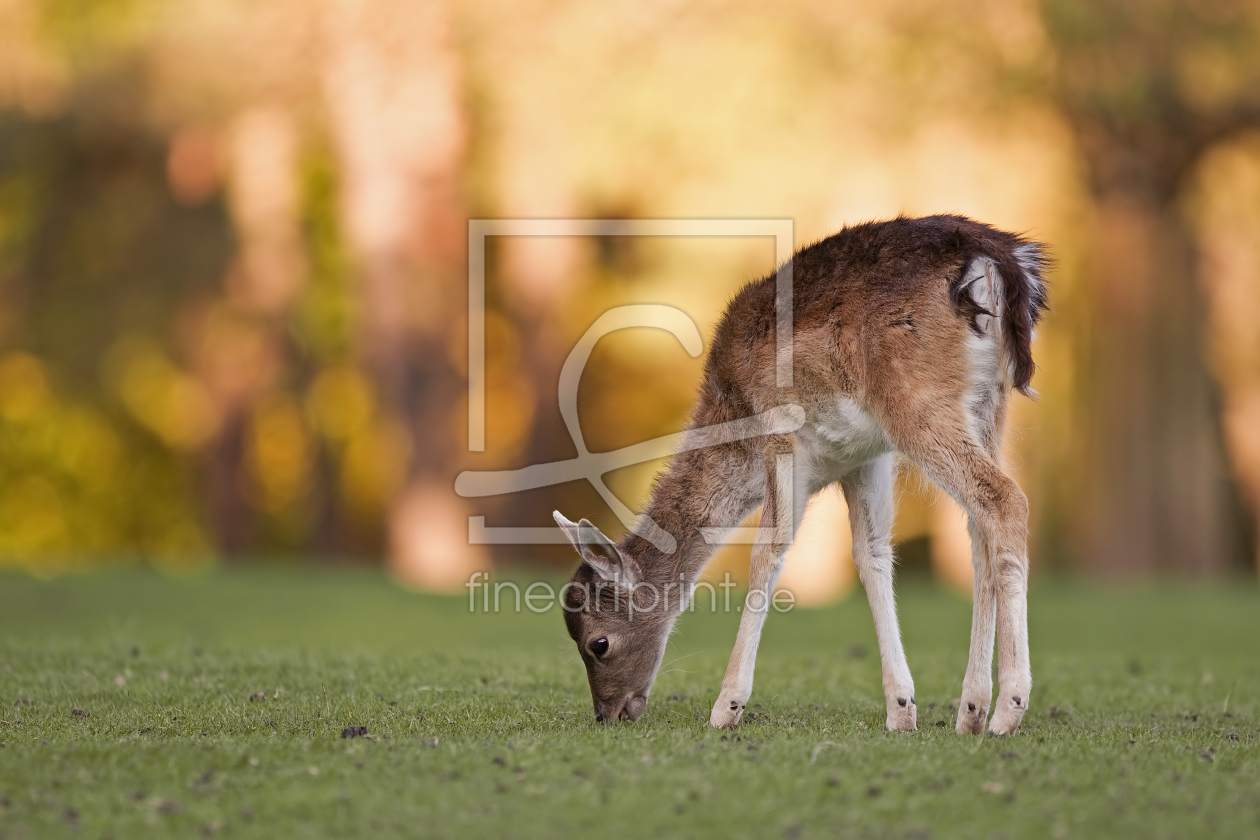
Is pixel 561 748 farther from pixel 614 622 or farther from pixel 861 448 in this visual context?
pixel 861 448

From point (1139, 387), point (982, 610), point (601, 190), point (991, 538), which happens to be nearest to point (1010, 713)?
point (982, 610)

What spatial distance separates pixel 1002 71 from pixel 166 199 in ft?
51.3

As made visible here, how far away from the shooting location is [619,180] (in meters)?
20.1

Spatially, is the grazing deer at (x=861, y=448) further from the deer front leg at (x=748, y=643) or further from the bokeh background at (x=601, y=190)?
the bokeh background at (x=601, y=190)

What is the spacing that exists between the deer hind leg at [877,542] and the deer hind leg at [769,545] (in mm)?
369

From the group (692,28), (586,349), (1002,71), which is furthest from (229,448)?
(1002,71)

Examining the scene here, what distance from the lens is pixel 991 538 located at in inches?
245

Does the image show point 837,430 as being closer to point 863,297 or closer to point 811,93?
point 863,297

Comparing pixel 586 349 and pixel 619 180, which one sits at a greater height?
pixel 619 180

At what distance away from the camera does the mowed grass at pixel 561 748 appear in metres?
4.65

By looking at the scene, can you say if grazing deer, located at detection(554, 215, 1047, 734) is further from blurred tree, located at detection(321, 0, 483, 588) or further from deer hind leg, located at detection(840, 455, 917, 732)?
blurred tree, located at detection(321, 0, 483, 588)

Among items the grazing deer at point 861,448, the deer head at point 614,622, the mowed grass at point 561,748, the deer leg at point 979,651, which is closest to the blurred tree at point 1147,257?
the mowed grass at point 561,748

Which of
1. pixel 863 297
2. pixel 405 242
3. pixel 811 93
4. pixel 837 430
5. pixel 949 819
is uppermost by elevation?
pixel 811 93

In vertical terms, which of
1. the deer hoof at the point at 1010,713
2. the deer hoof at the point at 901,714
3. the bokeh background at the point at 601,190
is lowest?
the deer hoof at the point at 901,714
